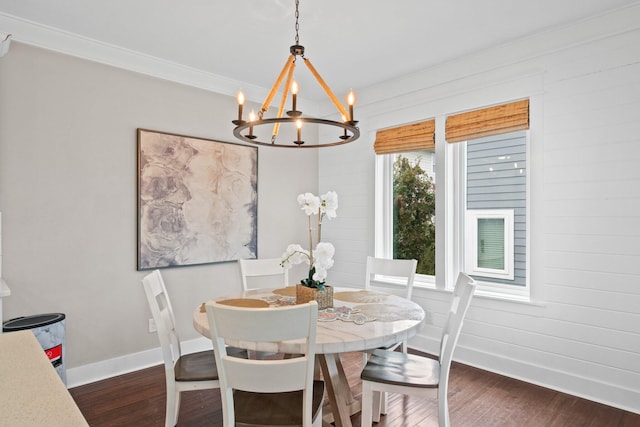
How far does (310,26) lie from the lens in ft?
8.96

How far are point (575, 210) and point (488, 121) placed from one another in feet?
3.17

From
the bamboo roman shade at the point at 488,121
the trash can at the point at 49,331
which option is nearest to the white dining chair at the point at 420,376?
the bamboo roman shade at the point at 488,121

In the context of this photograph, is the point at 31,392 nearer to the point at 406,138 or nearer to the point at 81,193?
the point at 81,193

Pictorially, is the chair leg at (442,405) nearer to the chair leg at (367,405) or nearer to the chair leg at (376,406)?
the chair leg at (367,405)

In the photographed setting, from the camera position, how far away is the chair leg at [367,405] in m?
1.84

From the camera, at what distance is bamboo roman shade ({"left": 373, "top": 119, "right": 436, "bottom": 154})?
359 cm

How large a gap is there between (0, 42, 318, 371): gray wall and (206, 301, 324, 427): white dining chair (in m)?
2.03

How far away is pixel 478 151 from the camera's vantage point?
3379 mm

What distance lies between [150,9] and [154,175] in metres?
1.32

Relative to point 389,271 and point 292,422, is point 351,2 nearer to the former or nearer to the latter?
point 389,271

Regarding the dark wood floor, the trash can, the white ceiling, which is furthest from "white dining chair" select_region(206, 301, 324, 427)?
the white ceiling

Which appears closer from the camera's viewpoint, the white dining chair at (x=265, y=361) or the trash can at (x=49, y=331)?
the white dining chair at (x=265, y=361)

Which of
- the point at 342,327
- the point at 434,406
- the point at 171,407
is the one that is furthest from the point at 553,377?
the point at 171,407

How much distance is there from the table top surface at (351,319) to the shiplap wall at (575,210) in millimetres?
1290
